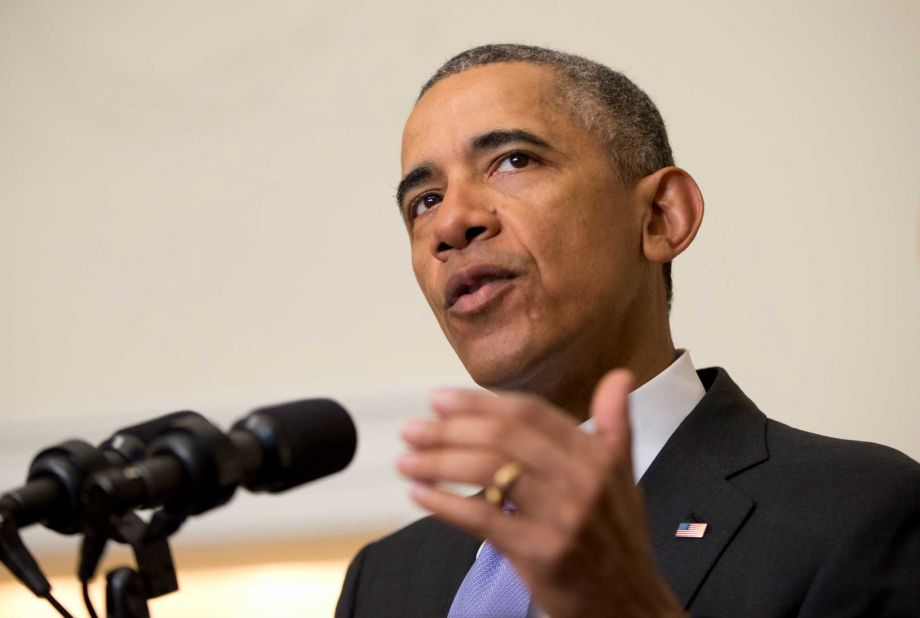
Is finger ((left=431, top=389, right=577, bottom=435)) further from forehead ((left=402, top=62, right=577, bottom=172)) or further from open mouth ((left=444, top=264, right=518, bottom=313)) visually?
forehead ((left=402, top=62, right=577, bottom=172))

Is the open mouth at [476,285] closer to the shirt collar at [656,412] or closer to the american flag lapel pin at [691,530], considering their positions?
the shirt collar at [656,412]

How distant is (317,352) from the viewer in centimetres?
374

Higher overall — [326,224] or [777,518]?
[326,224]

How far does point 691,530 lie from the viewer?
1792mm

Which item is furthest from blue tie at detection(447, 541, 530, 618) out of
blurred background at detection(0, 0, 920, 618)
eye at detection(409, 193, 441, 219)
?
blurred background at detection(0, 0, 920, 618)

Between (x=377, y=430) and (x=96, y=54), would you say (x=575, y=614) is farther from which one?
(x=96, y=54)

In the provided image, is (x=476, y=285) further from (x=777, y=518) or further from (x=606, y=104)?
(x=777, y=518)

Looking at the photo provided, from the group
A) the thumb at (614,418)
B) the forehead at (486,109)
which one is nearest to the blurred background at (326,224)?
the forehead at (486,109)

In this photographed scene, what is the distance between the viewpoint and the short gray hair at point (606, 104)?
2207 millimetres

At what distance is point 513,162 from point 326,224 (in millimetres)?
1758

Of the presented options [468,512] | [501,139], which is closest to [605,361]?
[501,139]

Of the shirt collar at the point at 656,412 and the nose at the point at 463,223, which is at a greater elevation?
the nose at the point at 463,223

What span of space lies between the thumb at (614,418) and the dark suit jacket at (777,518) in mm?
641

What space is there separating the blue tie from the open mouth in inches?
15.7
